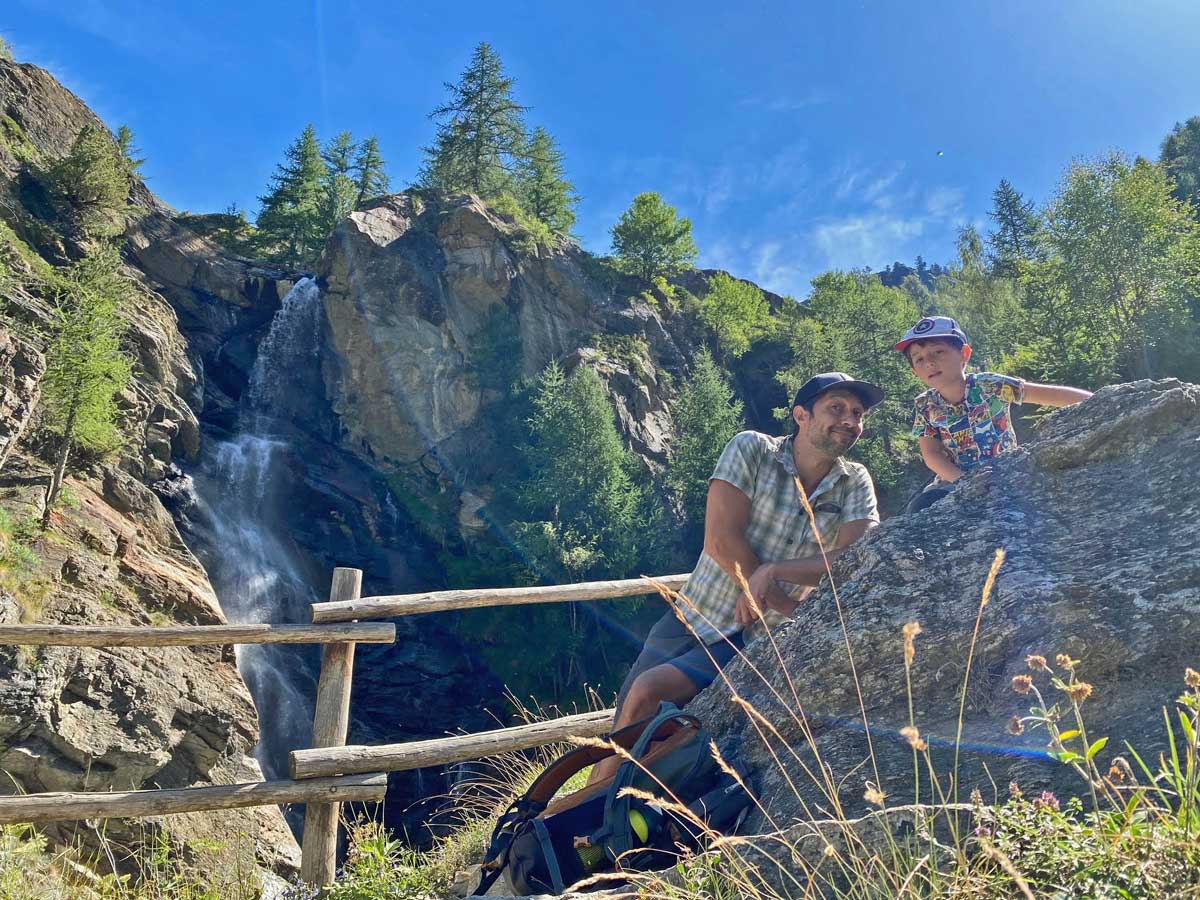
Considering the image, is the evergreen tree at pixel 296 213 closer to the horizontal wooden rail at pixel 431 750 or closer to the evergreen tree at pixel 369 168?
the evergreen tree at pixel 369 168

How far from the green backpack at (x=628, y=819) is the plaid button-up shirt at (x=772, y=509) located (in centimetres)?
83

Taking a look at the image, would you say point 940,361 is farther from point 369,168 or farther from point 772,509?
point 369,168

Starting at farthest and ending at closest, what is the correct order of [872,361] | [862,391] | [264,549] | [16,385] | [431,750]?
[872,361], [264,549], [16,385], [431,750], [862,391]

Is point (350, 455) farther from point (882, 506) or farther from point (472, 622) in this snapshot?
point (882, 506)

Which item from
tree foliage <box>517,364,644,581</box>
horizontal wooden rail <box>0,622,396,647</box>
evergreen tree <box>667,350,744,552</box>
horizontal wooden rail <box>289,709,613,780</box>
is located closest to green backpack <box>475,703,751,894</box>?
horizontal wooden rail <box>289,709,613,780</box>

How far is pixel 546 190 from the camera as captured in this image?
134 ft

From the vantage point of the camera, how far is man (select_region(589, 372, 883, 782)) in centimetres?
301

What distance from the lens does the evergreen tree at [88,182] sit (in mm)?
22984

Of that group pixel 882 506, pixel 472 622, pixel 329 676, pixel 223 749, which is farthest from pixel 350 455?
pixel 329 676

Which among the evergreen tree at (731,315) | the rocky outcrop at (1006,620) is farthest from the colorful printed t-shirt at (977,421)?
the evergreen tree at (731,315)

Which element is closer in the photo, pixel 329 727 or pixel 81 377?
pixel 329 727

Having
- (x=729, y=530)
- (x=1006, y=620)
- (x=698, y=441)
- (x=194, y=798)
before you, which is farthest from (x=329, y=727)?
(x=698, y=441)

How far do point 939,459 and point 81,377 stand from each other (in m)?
15.8

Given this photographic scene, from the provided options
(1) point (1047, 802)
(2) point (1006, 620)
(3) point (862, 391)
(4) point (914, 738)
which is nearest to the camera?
(4) point (914, 738)
